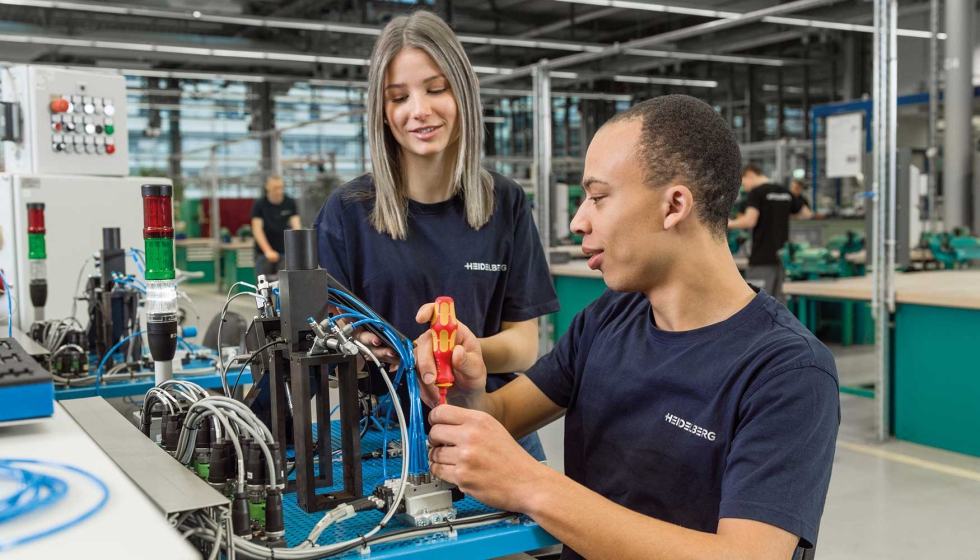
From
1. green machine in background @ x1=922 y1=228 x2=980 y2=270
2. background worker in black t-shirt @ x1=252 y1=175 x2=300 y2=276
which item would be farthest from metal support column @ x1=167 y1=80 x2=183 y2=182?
green machine in background @ x1=922 y1=228 x2=980 y2=270

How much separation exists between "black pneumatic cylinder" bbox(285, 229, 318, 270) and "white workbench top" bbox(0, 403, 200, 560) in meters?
0.32

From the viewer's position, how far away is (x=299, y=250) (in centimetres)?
107

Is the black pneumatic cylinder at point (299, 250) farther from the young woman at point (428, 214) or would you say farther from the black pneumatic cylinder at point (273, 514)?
the young woman at point (428, 214)

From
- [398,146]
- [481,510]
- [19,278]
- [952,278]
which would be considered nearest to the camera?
[481,510]

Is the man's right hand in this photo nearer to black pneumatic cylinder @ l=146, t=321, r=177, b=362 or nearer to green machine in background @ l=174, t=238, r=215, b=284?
black pneumatic cylinder @ l=146, t=321, r=177, b=362

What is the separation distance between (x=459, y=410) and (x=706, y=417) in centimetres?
35

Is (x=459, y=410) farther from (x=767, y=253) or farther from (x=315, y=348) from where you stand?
(x=767, y=253)

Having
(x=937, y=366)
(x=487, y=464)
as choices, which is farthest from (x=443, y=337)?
(x=937, y=366)

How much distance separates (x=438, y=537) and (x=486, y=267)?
0.69 metres

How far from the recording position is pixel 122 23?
11.6 m

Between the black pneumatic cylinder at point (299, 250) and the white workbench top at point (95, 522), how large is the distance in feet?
1.06

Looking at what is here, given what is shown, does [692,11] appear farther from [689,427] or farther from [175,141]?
[175,141]

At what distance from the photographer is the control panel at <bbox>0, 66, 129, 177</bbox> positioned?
306 cm

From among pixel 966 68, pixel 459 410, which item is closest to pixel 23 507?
pixel 459 410
